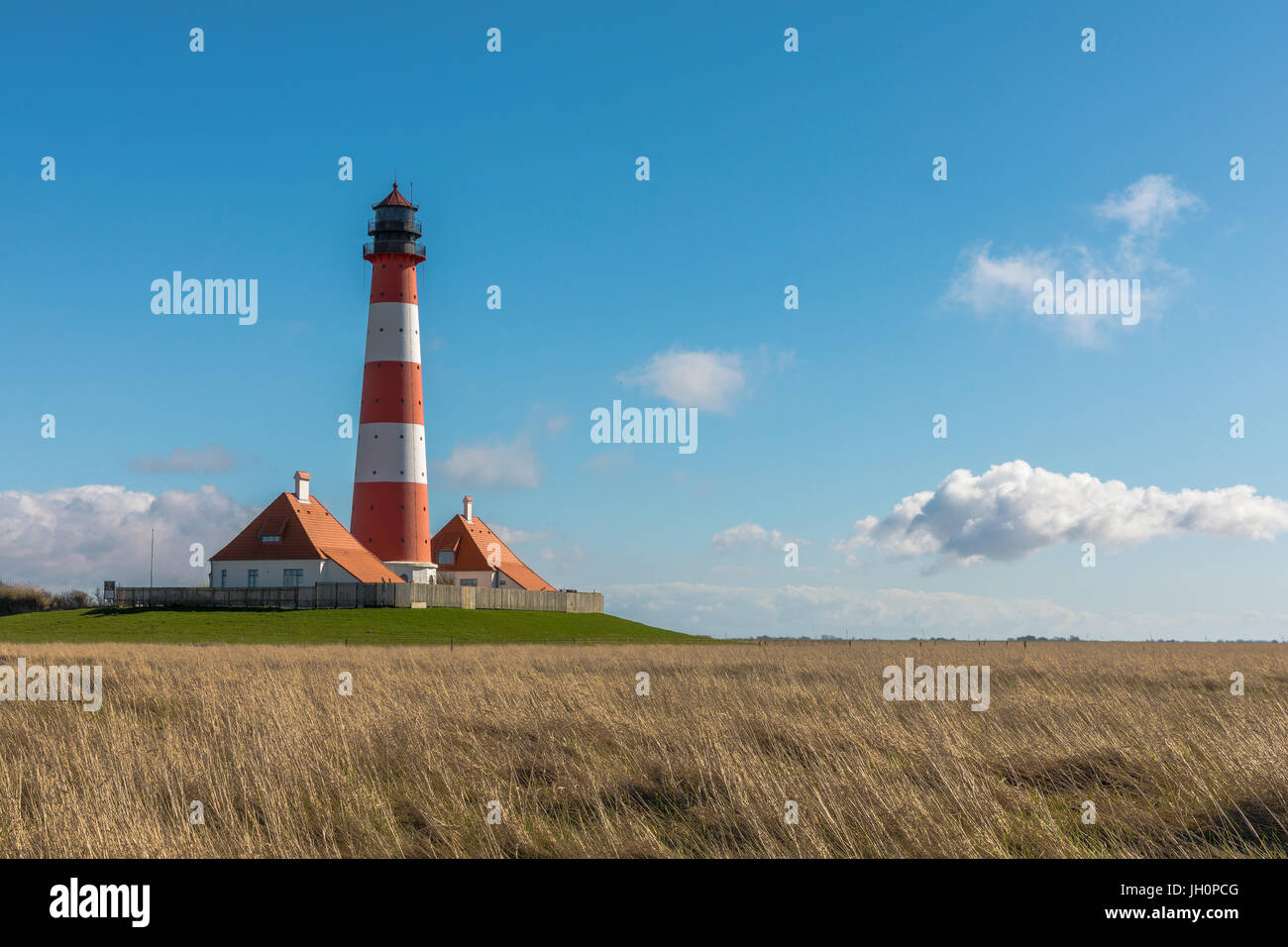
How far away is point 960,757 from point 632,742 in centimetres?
358

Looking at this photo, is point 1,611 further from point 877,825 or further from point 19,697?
point 877,825

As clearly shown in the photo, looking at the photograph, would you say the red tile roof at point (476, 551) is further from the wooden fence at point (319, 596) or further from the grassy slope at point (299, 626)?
the grassy slope at point (299, 626)

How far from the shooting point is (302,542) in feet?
197

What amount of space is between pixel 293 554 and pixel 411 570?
653 cm

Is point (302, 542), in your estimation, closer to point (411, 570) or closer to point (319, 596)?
point (319, 596)

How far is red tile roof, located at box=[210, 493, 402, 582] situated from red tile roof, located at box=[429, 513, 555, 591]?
12928mm

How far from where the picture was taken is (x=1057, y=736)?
11.8 metres

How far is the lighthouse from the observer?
5719 centimetres

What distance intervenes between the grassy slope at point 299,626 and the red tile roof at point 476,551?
50.9 feet

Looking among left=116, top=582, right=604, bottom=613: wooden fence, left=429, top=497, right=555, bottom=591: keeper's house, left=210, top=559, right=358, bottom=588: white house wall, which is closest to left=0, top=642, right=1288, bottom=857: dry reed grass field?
left=116, top=582, right=604, bottom=613: wooden fence

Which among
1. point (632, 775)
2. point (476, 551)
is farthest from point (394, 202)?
point (632, 775)

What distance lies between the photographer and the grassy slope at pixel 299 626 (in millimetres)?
43781

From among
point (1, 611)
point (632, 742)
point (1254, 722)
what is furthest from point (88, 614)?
point (1254, 722)

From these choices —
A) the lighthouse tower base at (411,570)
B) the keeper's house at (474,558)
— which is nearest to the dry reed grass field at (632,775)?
the lighthouse tower base at (411,570)
